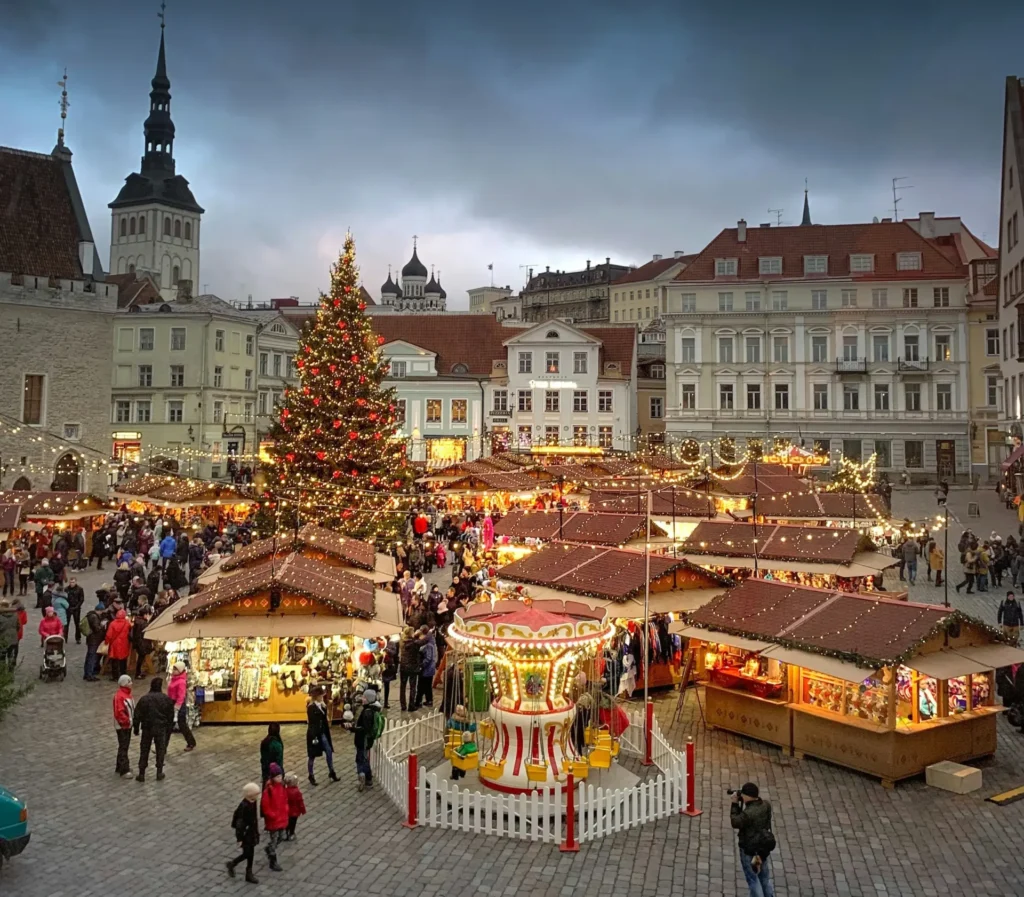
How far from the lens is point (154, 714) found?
38.6 feet

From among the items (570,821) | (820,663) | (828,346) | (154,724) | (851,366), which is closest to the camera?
(570,821)

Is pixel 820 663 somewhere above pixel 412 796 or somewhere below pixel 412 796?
above

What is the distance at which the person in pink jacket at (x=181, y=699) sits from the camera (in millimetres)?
13008

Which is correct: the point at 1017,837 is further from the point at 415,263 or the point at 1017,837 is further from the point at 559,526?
the point at 415,263

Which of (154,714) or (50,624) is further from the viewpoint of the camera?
(50,624)

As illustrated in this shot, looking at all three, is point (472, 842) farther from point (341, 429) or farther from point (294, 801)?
point (341, 429)

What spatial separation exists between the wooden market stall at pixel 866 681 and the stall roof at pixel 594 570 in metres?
2.85

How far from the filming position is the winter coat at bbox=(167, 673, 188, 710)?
13062 mm

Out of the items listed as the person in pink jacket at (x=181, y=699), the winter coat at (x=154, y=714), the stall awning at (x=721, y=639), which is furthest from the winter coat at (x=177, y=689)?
the stall awning at (x=721, y=639)

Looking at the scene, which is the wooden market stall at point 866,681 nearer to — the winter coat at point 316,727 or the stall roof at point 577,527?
the winter coat at point 316,727

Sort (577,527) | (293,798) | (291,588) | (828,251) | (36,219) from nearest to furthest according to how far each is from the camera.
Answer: (293,798) → (291,588) → (577,527) → (36,219) → (828,251)

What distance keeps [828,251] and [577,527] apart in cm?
4417

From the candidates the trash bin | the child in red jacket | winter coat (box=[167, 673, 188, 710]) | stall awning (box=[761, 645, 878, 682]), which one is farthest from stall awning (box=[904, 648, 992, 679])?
winter coat (box=[167, 673, 188, 710])

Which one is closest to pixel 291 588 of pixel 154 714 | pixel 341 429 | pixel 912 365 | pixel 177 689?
pixel 177 689
